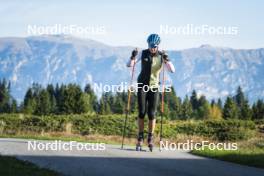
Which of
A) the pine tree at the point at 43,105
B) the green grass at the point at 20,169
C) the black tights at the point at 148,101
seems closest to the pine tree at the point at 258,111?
the pine tree at the point at 43,105

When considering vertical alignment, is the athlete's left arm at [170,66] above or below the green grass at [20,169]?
above

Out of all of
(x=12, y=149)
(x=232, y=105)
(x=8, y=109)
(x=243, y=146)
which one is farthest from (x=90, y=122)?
(x=8, y=109)

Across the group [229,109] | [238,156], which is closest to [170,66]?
[238,156]

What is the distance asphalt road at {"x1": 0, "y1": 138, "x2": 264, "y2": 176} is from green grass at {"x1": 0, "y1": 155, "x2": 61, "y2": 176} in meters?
0.37

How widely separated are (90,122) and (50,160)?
113 feet

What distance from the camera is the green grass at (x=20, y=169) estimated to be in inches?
399

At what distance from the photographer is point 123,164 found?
12.0 meters

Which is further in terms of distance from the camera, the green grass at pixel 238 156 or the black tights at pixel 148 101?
the black tights at pixel 148 101

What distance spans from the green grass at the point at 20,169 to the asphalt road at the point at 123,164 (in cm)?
37

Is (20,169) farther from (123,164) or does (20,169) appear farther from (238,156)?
(238,156)

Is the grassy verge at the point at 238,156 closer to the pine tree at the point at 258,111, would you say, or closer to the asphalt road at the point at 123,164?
the asphalt road at the point at 123,164

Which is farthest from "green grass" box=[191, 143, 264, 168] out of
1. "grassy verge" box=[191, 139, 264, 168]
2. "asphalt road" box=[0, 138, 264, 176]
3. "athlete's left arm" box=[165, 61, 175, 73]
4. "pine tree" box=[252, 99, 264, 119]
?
"pine tree" box=[252, 99, 264, 119]

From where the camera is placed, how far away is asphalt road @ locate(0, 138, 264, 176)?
10.8 meters

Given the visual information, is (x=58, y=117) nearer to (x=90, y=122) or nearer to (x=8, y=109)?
(x=90, y=122)
